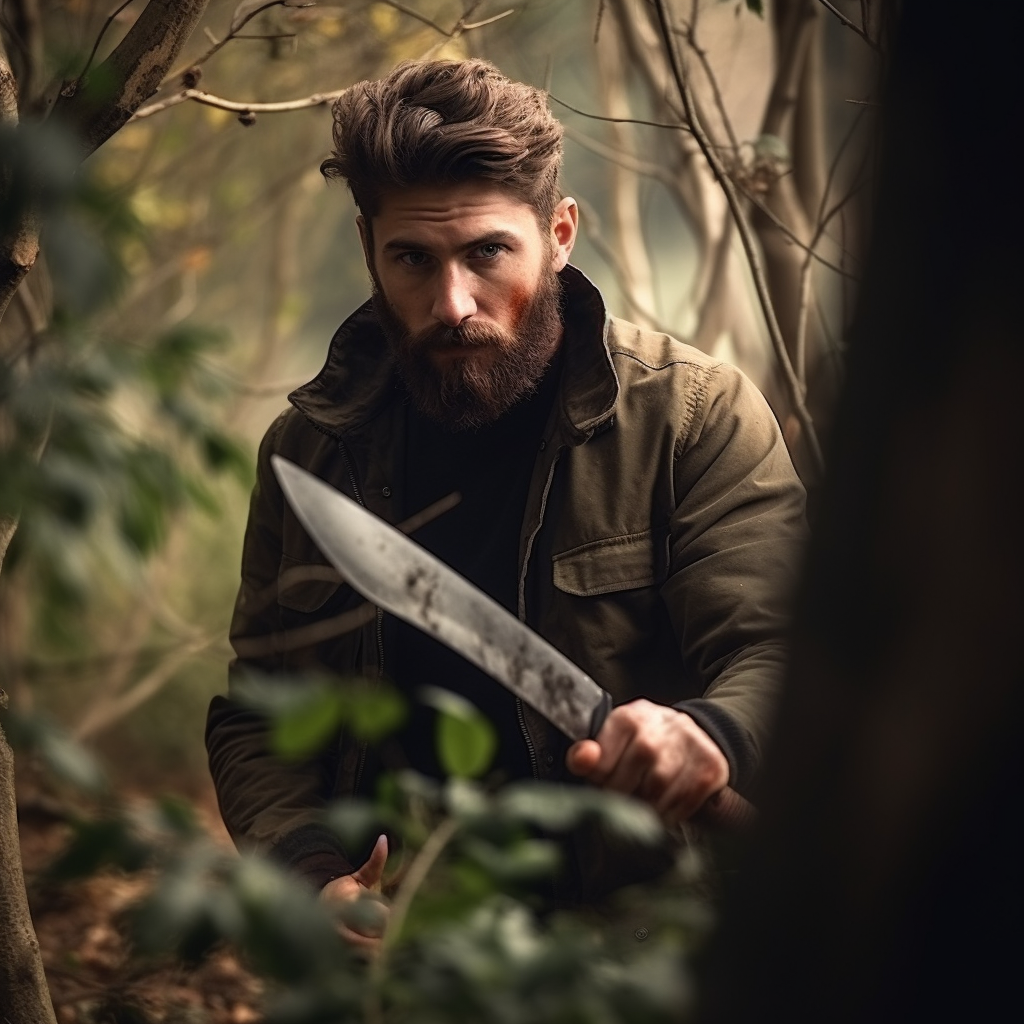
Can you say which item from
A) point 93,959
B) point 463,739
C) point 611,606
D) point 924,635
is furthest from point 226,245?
point 924,635

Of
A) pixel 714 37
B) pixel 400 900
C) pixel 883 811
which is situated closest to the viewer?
pixel 883 811

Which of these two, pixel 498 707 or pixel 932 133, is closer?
pixel 932 133

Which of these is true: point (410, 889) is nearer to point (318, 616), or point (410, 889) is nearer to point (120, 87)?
point (120, 87)

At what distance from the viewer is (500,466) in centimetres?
318

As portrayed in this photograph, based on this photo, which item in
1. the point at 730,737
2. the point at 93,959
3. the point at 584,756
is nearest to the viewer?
the point at 584,756

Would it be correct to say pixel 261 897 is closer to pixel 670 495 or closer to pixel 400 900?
pixel 400 900

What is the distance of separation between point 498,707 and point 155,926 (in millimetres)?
1890

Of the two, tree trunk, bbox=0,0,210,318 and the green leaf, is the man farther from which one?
the green leaf

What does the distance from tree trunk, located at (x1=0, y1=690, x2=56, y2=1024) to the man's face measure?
125cm

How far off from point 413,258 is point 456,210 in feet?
0.51

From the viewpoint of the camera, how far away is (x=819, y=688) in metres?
1.09

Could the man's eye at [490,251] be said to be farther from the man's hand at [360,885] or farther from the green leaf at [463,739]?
the green leaf at [463,739]

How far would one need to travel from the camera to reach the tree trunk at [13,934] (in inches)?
90.2

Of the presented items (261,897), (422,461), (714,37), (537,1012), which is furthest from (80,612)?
(714,37)
